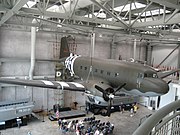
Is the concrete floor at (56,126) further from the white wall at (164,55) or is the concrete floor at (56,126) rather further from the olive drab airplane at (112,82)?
the white wall at (164,55)

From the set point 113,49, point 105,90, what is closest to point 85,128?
point 105,90

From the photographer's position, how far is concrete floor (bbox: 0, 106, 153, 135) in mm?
16938

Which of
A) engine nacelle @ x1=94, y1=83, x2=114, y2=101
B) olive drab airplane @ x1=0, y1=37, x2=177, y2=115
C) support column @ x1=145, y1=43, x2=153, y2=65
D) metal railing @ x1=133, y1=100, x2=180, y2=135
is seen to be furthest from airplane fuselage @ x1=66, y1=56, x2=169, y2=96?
support column @ x1=145, y1=43, x2=153, y2=65

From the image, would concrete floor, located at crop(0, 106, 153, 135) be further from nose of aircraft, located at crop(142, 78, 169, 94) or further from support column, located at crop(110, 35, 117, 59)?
support column, located at crop(110, 35, 117, 59)

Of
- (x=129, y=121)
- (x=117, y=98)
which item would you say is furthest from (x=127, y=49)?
(x=129, y=121)

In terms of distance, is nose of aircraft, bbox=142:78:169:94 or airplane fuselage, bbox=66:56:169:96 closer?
nose of aircraft, bbox=142:78:169:94

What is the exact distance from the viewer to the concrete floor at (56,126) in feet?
55.6

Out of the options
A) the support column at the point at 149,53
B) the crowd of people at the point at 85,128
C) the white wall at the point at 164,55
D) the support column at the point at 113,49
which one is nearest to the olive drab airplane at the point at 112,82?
the crowd of people at the point at 85,128

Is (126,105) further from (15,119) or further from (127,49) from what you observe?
(15,119)

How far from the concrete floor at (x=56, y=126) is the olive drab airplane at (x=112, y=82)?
559cm

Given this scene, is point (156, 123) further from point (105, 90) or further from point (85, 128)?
point (85, 128)

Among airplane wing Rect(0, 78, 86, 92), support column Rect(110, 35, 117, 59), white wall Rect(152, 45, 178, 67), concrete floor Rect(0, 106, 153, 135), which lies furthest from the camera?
white wall Rect(152, 45, 178, 67)

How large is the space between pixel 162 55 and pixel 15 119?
20242 mm

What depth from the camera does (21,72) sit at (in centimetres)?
2052
